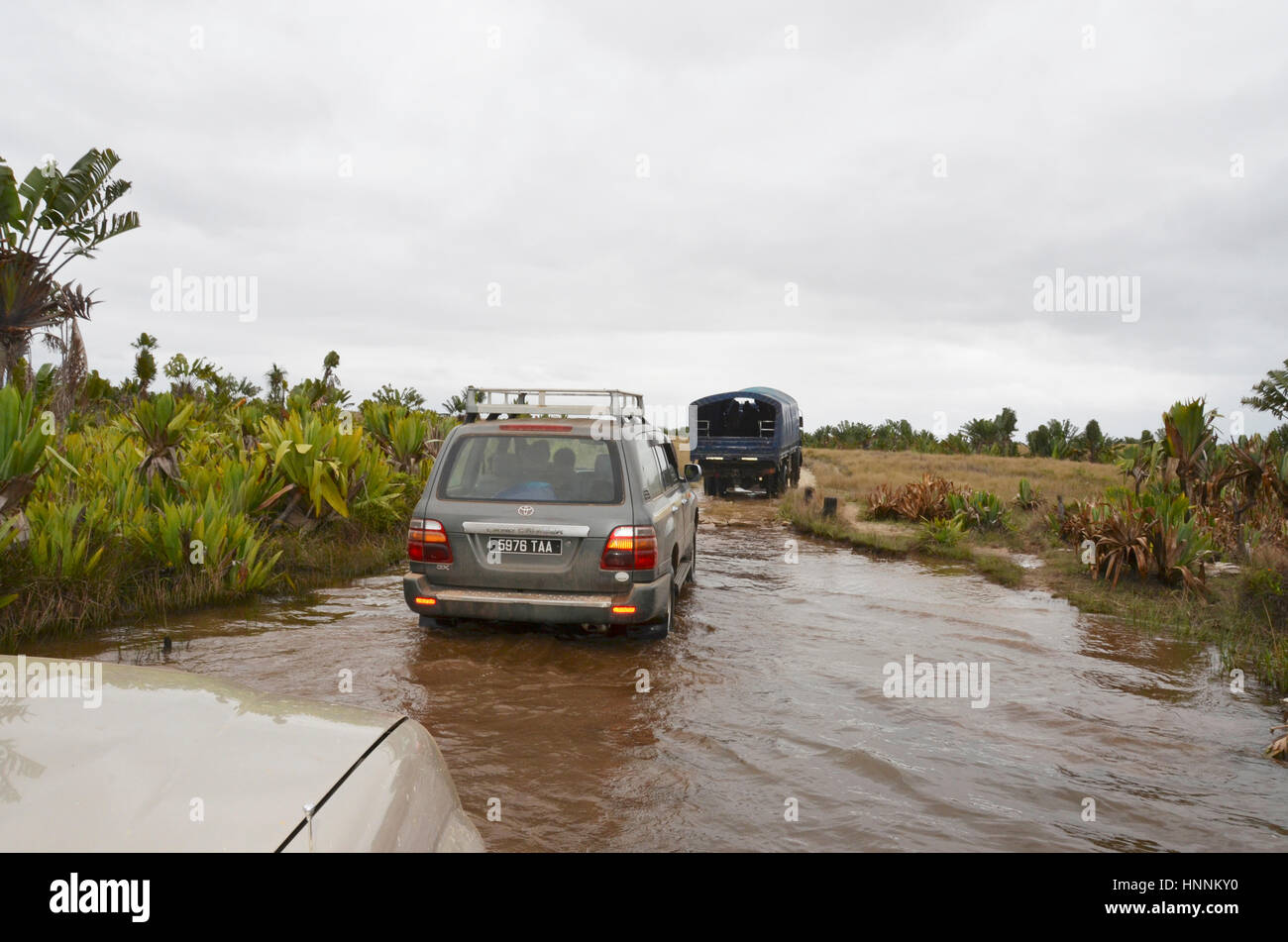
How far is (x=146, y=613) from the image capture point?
768cm

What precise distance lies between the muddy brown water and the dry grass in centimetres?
1427

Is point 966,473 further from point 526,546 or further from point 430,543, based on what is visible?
point 430,543

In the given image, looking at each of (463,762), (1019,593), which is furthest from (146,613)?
(1019,593)

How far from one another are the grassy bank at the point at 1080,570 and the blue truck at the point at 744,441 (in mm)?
1615

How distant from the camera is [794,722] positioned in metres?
A: 5.38

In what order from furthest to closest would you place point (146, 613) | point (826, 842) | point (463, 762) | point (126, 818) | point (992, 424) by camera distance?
point (992, 424) → point (146, 613) → point (463, 762) → point (826, 842) → point (126, 818)

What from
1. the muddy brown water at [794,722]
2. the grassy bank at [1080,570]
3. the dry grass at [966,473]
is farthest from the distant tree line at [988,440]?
the muddy brown water at [794,722]

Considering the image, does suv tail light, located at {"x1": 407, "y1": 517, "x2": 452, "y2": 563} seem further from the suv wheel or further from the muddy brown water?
the suv wheel

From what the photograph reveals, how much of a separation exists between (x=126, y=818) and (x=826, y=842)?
300cm

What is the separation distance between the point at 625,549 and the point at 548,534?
57cm

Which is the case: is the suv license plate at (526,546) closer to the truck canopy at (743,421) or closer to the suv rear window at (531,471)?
the suv rear window at (531,471)

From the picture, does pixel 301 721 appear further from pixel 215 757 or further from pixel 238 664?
pixel 238 664

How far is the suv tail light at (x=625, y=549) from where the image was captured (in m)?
6.09

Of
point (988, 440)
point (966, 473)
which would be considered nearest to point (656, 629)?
point (966, 473)
